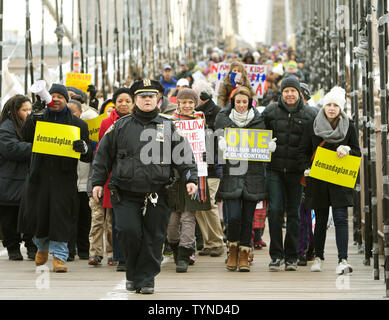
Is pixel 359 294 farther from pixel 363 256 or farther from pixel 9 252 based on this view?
pixel 9 252

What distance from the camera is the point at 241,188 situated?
10.1m

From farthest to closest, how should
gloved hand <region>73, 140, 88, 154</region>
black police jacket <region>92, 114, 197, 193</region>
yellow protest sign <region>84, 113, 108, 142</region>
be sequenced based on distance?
yellow protest sign <region>84, 113, 108, 142</region>
gloved hand <region>73, 140, 88, 154</region>
black police jacket <region>92, 114, 197, 193</region>

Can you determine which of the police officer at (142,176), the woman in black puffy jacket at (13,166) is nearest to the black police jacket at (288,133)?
the police officer at (142,176)

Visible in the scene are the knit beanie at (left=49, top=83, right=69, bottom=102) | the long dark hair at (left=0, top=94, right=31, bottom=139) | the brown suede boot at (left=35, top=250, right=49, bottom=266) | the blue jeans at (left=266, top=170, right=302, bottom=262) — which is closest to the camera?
the knit beanie at (left=49, top=83, right=69, bottom=102)

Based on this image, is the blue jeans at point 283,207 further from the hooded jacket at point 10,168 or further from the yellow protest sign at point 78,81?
the yellow protest sign at point 78,81

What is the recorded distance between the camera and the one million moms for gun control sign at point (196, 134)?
10656mm

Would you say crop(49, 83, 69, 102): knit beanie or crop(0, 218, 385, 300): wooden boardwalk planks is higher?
crop(49, 83, 69, 102): knit beanie

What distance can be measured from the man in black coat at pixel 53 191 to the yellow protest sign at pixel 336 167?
2.20 meters

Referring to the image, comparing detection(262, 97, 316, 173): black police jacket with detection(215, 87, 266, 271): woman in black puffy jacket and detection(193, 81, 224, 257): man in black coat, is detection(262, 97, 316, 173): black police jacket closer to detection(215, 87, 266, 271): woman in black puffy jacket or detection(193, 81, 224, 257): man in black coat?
detection(215, 87, 266, 271): woman in black puffy jacket

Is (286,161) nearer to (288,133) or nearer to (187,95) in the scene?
(288,133)

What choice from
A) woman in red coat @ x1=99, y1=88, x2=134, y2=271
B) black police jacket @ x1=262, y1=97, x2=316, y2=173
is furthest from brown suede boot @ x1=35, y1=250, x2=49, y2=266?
black police jacket @ x1=262, y1=97, x2=316, y2=173

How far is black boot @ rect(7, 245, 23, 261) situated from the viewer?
1141 cm

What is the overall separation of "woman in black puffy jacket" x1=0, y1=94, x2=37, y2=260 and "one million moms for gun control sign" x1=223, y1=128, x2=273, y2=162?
87.2 inches
